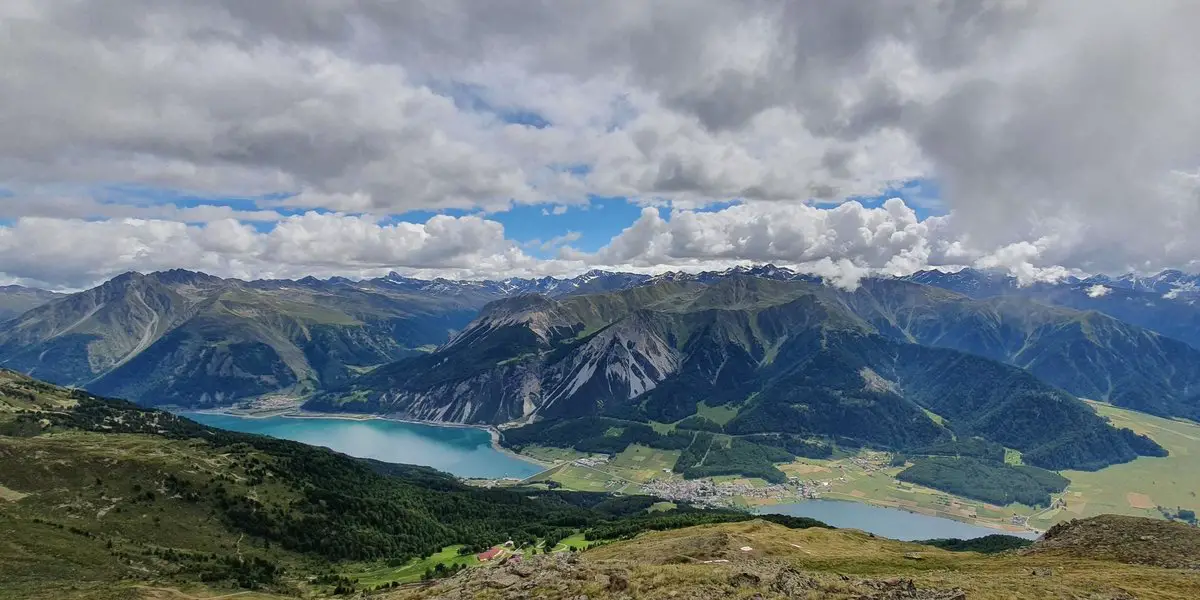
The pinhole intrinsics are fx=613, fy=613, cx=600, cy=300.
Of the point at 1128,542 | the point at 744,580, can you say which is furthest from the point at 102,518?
the point at 1128,542

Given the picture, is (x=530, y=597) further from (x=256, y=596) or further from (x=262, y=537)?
(x=262, y=537)

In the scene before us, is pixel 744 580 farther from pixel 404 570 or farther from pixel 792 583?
pixel 404 570

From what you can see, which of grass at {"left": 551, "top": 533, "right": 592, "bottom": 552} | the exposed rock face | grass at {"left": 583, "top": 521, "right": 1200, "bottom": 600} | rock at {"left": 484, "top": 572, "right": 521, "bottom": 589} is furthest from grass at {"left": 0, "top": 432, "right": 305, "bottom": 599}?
the exposed rock face

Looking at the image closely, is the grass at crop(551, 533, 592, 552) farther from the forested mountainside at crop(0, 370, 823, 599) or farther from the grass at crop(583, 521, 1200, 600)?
the grass at crop(583, 521, 1200, 600)

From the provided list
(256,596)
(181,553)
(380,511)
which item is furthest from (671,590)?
(380,511)

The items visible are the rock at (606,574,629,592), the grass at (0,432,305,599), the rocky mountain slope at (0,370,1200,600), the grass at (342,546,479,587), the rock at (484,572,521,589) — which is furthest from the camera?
the grass at (342,546,479,587)

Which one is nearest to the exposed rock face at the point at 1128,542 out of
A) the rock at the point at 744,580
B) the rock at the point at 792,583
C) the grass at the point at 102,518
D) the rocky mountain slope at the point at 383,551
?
the rocky mountain slope at the point at 383,551
